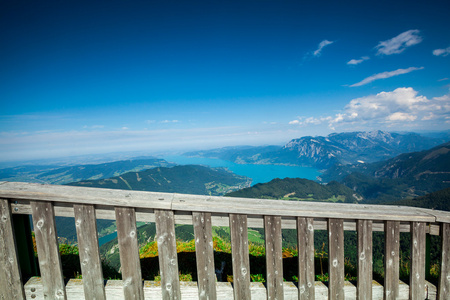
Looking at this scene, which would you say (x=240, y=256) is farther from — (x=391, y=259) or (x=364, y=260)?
(x=391, y=259)

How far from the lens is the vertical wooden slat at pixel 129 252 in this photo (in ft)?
6.64

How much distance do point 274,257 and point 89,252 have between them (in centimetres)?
182

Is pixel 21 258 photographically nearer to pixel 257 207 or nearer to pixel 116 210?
pixel 116 210

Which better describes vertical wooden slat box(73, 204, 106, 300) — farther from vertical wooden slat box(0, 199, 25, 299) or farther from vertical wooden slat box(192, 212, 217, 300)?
vertical wooden slat box(192, 212, 217, 300)

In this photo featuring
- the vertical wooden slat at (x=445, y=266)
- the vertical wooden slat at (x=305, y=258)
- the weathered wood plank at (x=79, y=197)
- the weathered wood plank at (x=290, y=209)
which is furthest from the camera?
the vertical wooden slat at (x=445, y=266)

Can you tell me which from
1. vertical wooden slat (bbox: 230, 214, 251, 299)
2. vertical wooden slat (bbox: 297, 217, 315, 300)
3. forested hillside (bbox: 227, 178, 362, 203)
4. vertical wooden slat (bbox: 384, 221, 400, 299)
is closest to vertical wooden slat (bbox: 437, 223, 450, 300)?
vertical wooden slat (bbox: 384, 221, 400, 299)

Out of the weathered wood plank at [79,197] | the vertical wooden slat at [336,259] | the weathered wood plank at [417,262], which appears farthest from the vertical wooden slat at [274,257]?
the weathered wood plank at [417,262]

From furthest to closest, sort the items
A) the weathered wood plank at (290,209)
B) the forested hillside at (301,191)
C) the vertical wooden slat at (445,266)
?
the forested hillside at (301,191) < the vertical wooden slat at (445,266) < the weathered wood plank at (290,209)

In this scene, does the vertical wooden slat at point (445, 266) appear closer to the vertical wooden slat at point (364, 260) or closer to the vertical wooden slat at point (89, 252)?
the vertical wooden slat at point (364, 260)

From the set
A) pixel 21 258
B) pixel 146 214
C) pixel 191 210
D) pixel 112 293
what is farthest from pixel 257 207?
pixel 21 258

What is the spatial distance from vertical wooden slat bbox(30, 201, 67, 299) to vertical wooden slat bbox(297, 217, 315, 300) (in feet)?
7.81

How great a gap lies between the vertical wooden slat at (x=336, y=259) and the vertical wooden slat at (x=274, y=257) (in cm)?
55

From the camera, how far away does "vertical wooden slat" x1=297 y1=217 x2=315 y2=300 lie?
221cm

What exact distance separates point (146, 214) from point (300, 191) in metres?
201
